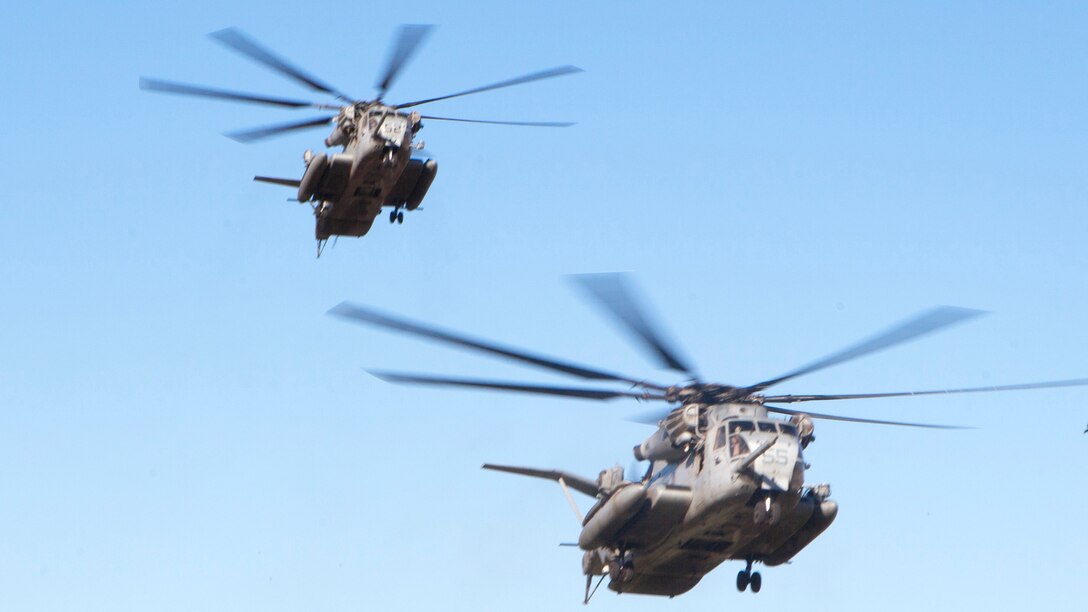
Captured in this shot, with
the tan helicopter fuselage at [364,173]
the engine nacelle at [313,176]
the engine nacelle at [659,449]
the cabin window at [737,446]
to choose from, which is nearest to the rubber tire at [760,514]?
the cabin window at [737,446]

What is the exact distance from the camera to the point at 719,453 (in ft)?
110

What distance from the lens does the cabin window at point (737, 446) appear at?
109 feet

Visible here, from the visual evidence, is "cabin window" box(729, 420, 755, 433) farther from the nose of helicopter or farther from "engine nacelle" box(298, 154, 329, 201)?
"engine nacelle" box(298, 154, 329, 201)

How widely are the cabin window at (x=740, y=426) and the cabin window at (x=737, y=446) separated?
0.59 feet

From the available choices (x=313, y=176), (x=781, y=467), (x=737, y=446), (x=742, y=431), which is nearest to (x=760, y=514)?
(x=781, y=467)

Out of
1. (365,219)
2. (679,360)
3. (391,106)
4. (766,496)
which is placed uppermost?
(391,106)

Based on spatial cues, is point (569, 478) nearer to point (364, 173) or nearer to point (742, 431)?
point (742, 431)

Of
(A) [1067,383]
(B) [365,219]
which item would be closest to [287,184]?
(B) [365,219]

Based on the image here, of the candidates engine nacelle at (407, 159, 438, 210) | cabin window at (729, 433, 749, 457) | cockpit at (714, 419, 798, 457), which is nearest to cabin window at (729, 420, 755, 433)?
cockpit at (714, 419, 798, 457)

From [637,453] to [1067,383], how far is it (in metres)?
10.5

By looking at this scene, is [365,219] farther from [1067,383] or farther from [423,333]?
[1067,383]

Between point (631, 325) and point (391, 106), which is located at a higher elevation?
point (391, 106)

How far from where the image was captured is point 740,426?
33.8 m

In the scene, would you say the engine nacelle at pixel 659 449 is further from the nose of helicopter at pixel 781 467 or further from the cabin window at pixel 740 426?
the nose of helicopter at pixel 781 467
